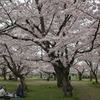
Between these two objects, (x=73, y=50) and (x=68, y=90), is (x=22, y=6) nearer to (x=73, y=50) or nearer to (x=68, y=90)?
(x=73, y=50)

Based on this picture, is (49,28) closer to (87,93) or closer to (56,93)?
(56,93)

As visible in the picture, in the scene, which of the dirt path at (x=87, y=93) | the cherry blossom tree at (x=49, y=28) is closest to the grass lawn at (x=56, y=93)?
the dirt path at (x=87, y=93)

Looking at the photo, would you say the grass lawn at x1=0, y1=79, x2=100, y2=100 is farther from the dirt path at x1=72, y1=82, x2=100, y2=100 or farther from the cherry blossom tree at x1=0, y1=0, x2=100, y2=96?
the cherry blossom tree at x1=0, y1=0, x2=100, y2=96

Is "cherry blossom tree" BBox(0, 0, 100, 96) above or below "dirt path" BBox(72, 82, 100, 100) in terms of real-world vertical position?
above

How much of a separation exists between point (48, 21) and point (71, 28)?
2.83 m

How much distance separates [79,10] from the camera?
12273 millimetres

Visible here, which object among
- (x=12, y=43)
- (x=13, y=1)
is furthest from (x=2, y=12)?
(x=12, y=43)

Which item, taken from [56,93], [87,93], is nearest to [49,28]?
[56,93]

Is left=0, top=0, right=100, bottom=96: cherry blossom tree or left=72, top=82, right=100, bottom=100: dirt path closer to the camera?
left=0, top=0, right=100, bottom=96: cherry blossom tree

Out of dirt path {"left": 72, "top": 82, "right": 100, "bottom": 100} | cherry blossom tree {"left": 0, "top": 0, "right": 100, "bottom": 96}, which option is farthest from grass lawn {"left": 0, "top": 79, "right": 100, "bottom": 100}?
cherry blossom tree {"left": 0, "top": 0, "right": 100, "bottom": 96}

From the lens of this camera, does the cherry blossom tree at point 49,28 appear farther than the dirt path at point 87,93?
No

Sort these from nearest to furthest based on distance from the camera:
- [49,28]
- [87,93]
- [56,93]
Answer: [49,28] < [56,93] < [87,93]

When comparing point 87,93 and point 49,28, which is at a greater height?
point 49,28

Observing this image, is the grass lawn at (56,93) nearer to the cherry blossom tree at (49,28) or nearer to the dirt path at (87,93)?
the dirt path at (87,93)
